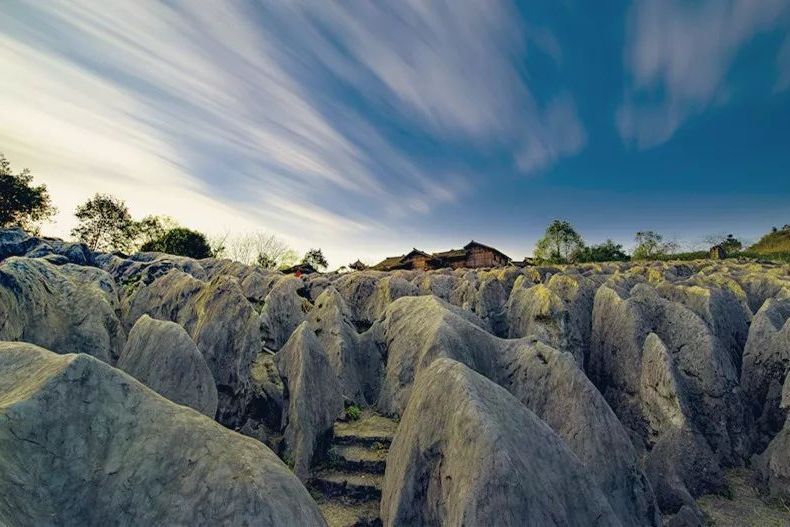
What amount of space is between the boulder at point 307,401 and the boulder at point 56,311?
6309 millimetres

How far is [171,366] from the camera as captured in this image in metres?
11.3

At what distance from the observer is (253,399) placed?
1515cm

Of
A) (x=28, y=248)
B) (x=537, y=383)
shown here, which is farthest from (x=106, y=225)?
(x=537, y=383)

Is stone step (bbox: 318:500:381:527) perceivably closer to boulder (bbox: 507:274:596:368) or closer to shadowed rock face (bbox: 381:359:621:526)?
shadowed rock face (bbox: 381:359:621:526)

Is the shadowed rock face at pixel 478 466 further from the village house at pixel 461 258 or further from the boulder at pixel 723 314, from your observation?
the village house at pixel 461 258

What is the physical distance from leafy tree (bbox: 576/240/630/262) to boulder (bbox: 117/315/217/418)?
97.6m

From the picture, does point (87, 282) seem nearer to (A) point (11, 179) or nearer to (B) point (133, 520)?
(B) point (133, 520)

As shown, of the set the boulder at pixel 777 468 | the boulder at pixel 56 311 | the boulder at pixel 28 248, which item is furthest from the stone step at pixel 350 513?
the boulder at pixel 28 248

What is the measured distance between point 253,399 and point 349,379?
145 inches

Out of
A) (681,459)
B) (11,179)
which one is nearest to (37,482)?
(681,459)

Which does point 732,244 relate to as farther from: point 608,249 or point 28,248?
point 28,248

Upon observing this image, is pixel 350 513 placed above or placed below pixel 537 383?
below

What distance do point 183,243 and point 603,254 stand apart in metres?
95.7

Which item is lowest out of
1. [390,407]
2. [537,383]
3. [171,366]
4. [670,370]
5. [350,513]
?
[350,513]
